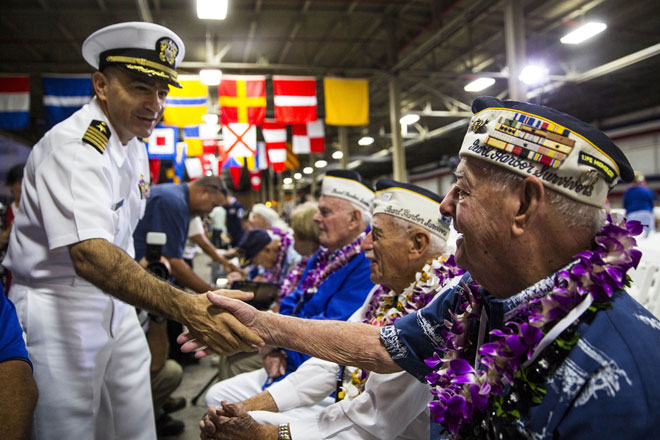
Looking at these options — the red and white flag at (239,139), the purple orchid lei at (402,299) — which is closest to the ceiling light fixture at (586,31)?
the red and white flag at (239,139)

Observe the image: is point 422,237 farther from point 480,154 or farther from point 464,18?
point 464,18

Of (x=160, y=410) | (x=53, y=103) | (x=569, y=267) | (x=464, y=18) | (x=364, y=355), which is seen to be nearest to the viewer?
(x=569, y=267)

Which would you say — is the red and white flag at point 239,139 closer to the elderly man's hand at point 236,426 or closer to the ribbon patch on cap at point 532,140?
the elderly man's hand at point 236,426

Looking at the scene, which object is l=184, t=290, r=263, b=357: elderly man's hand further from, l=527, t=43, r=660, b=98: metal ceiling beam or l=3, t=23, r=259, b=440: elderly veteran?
l=527, t=43, r=660, b=98: metal ceiling beam

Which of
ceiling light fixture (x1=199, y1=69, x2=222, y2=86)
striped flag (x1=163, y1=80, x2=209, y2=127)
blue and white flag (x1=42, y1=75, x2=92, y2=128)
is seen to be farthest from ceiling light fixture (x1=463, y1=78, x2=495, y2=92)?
blue and white flag (x1=42, y1=75, x2=92, y2=128)

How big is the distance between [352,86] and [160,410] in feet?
26.0

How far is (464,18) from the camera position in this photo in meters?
8.09

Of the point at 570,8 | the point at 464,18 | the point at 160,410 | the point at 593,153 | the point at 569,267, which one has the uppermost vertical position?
the point at 570,8

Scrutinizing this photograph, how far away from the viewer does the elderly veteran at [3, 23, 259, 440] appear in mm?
1615

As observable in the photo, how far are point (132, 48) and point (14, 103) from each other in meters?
9.16

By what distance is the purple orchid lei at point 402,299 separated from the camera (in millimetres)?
1762

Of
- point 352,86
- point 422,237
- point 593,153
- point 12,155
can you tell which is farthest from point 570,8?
point 12,155

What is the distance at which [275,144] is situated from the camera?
38.8 ft

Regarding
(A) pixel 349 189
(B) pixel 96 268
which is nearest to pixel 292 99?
(A) pixel 349 189
